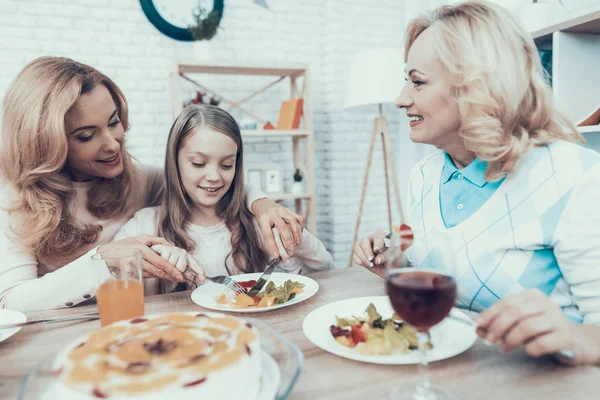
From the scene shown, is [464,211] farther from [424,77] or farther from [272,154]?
[272,154]

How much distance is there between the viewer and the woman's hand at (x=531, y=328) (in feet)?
2.24

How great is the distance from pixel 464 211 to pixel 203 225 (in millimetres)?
998

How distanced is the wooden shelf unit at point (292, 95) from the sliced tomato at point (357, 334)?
2570 millimetres

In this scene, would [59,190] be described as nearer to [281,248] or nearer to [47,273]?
[47,273]

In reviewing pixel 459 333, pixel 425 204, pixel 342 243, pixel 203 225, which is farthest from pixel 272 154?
pixel 459 333

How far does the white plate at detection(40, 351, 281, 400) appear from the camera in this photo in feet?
1.98

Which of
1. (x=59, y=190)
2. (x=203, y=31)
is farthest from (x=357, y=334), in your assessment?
(x=203, y=31)

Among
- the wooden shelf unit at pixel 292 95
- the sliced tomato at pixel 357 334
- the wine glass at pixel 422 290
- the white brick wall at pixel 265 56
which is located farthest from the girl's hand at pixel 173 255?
the white brick wall at pixel 265 56

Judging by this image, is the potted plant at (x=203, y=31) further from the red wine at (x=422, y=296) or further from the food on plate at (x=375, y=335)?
the red wine at (x=422, y=296)

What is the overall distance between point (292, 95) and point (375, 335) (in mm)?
3153

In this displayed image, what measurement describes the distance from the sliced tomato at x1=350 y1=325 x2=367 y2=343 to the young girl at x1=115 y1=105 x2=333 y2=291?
0.79 m

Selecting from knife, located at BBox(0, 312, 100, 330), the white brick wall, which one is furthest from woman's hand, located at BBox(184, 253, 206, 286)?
the white brick wall

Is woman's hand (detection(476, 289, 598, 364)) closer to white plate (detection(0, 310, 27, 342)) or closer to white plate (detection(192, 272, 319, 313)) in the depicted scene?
white plate (detection(192, 272, 319, 313))

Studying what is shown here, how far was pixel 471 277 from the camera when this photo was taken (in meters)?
1.09
